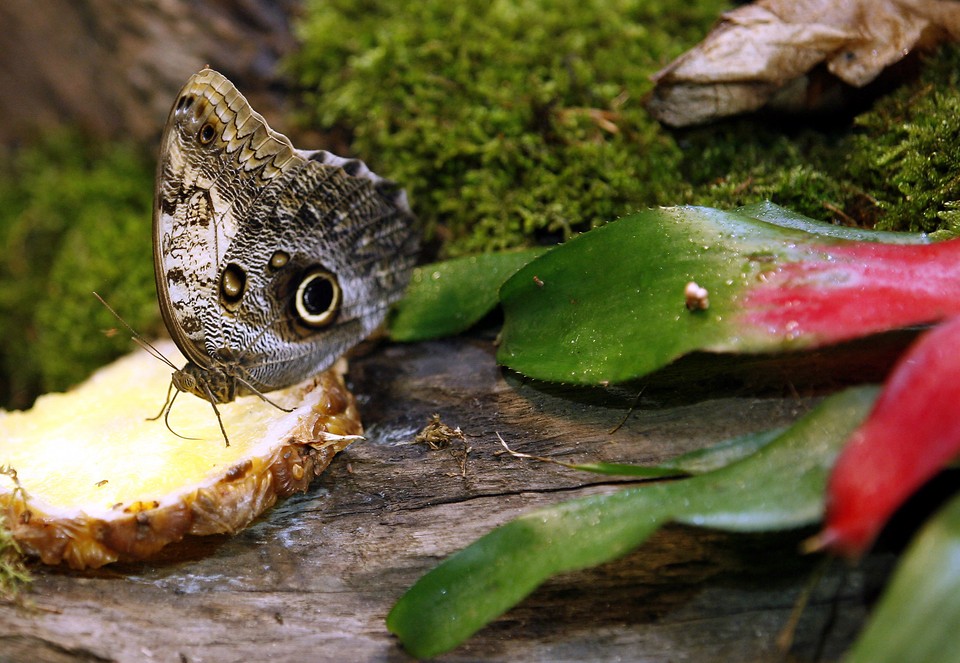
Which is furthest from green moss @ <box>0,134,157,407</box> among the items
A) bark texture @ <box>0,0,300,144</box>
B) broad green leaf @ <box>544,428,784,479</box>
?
broad green leaf @ <box>544,428,784,479</box>

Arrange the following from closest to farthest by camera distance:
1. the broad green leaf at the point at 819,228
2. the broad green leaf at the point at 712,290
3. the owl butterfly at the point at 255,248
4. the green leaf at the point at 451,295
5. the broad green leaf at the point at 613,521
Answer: the broad green leaf at the point at 613,521, the broad green leaf at the point at 712,290, the broad green leaf at the point at 819,228, the owl butterfly at the point at 255,248, the green leaf at the point at 451,295

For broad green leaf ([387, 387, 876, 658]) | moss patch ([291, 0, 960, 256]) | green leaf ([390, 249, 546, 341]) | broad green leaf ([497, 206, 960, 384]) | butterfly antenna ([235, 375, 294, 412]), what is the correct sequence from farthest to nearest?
green leaf ([390, 249, 546, 341]) → moss patch ([291, 0, 960, 256]) → butterfly antenna ([235, 375, 294, 412]) → broad green leaf ([497, 206, 960, 384]) → broad green leaf ([387, 387, 876, 658])

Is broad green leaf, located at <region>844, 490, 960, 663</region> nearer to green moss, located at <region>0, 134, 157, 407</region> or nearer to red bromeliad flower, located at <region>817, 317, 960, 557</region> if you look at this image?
red bromeliad flower, located at <region>817, 317, 960, 557</region>

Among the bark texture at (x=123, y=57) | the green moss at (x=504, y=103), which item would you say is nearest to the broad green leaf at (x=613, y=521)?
the green moss at (x=504, y=103)

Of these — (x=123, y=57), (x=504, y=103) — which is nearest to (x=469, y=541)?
(x=504, y=103)

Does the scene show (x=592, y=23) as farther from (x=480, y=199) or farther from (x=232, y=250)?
(x=232, y=250)

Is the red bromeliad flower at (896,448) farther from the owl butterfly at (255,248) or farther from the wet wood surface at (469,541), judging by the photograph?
the owl butterfly at (255,248)

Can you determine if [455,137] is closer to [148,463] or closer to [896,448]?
[148,463]
